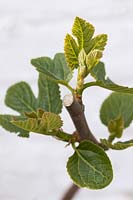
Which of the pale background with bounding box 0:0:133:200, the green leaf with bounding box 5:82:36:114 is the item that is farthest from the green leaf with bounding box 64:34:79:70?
the pale background with bounding box 0:0:133:200

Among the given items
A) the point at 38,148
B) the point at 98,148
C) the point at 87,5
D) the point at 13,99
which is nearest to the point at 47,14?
the point at 87,5

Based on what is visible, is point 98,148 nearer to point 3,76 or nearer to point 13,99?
point 13,99

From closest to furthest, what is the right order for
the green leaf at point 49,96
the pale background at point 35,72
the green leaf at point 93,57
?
the green leaf at point 93,57 < the green leaf at point 49,96 < the pale background at point 35,72

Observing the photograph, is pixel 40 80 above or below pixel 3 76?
above

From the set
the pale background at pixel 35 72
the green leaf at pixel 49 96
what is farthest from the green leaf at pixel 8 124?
the pale background at pixel 35 72

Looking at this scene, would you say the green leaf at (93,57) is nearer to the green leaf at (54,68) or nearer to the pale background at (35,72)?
the green leaf at (54,68)

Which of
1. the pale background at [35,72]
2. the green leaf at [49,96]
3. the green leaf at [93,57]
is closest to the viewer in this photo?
the green leaf at [93,57]

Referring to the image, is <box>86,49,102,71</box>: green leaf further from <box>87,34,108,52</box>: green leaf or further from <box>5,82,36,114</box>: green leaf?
<box>5,82,36,114</box>: green leaf
